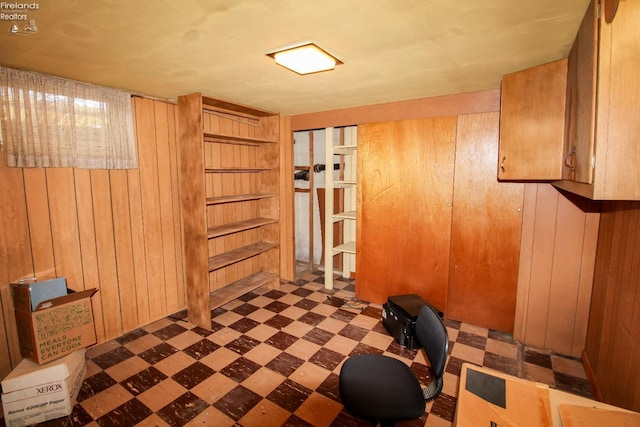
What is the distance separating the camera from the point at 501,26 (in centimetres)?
150

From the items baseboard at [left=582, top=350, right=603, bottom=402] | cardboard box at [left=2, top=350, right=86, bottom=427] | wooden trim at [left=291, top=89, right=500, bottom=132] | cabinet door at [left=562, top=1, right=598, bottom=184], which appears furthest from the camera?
wooden trim at [left=291, top=89, right=500, bottom=132]

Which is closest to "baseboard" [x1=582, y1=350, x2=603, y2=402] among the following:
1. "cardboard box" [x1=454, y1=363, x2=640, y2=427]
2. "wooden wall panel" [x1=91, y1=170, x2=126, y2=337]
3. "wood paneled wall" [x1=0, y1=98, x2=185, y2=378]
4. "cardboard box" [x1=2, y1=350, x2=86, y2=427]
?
"cardboard box" [x1=454, y1=363, x2=640, y2=427]

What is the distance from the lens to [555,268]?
2.52 m

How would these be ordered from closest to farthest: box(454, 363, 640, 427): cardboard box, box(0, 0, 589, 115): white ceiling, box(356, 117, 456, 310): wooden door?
1. box(454, 363, 640, 427): cardboard box
2. box(0, 0, 589, 115): white ceiling
3. box(356, 117, 456, 310): wooden door

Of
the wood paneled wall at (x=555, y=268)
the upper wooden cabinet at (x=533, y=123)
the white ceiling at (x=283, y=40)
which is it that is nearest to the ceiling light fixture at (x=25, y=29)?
the white ceiling at (x=283, y=40)

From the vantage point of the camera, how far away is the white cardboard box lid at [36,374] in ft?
5.77

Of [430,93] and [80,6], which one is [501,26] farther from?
[80,6]

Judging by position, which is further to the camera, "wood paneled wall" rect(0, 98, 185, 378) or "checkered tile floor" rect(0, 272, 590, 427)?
"wood paneled wall" rect(0, 98, 185, 378)

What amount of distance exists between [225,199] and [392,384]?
2.35 metres

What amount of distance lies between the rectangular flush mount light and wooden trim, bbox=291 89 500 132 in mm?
1275

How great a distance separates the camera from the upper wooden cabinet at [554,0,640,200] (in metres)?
1.07

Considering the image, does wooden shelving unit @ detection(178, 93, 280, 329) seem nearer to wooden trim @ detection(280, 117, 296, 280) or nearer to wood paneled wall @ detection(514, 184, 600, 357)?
wooden trim @ detection(280, 117, 296, 280)

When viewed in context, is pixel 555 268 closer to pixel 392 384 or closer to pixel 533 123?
pixel 533 123

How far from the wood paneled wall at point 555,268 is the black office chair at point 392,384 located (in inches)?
63.2
